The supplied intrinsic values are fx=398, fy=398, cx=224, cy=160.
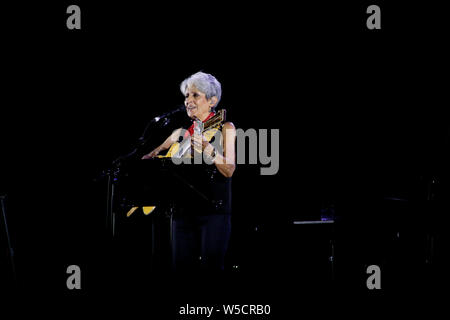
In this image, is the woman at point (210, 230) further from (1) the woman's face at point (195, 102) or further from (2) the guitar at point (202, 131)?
(1) the woman's face at point (195, 102)

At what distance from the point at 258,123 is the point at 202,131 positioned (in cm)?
148

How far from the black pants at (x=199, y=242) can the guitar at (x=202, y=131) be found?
1.23ft

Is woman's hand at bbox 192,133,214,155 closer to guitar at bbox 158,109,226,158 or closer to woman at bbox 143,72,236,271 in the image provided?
guitar at bbox 158,109,226,158

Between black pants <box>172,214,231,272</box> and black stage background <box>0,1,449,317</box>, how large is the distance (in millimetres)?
956

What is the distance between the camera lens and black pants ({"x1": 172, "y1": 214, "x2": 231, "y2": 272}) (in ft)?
7.39

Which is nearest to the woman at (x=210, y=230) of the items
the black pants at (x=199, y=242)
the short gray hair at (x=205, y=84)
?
the black pants at (x=199, y=242)

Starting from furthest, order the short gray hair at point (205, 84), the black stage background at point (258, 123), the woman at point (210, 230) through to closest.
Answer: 1. the black stage background at point (258, 123)
2. the short gray hair at point (205, 84)
3. the woman at point (210, 230)

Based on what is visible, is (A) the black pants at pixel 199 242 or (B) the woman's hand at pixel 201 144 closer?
(B) the woman's hand at pixel 201 144

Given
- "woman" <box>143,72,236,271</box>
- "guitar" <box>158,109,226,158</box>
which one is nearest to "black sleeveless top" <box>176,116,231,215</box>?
"woman" <box>143,72,236,271</box>

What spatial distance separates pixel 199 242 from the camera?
7.52 feet

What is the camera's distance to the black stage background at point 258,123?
326 centimetres

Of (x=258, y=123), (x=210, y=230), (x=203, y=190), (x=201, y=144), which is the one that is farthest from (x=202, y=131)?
(x=258, y=123)

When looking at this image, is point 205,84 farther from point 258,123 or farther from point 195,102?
point 258,123
